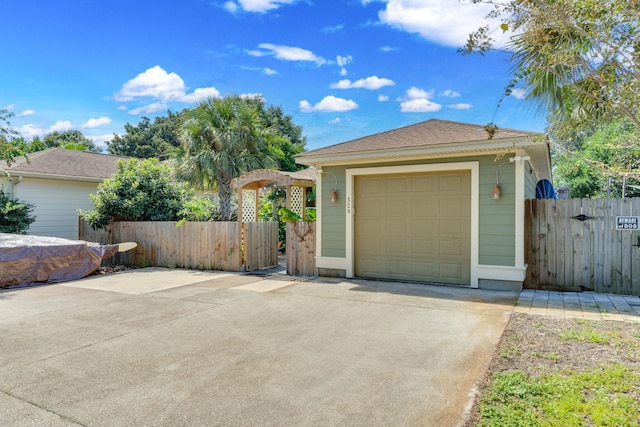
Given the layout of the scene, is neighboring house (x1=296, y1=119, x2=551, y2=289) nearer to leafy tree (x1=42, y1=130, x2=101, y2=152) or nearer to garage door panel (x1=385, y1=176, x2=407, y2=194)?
garage door panel (x1=385, y1=176, x2=407, y2=194)

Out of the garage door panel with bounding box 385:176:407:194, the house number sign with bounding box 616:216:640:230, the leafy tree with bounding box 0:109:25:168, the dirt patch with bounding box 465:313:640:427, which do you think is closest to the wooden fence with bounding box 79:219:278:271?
the leafy tree with bounding box 0:109:25:168

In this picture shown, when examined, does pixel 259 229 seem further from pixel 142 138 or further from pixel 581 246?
pixel 142 138

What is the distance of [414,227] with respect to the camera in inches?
298

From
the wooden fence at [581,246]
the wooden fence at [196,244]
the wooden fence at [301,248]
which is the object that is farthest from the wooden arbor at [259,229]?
the wooden fence at [581,246]

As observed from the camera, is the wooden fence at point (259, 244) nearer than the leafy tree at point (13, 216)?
Yes

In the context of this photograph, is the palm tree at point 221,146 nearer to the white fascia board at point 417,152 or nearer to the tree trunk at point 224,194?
the tree trunk at point 224,194

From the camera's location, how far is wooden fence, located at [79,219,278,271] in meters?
9.64

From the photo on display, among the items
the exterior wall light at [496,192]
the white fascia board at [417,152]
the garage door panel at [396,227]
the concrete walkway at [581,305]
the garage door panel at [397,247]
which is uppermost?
the white fascia board at [417,152]

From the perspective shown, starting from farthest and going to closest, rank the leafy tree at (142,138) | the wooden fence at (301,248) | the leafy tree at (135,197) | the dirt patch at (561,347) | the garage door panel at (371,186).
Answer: the leafy tree at (142,138) < the leafy tree at (135,197) < the wooden fence at (301,248) < the garage door panel at (371,186) < the dirt patch at (561,347)

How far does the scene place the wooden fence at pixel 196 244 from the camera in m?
9.64

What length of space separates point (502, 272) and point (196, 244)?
737 centimetres

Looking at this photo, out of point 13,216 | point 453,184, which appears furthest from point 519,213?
point 13,216

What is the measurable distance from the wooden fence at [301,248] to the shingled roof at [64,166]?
8985mm

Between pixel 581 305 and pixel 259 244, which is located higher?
pixel 259 244
